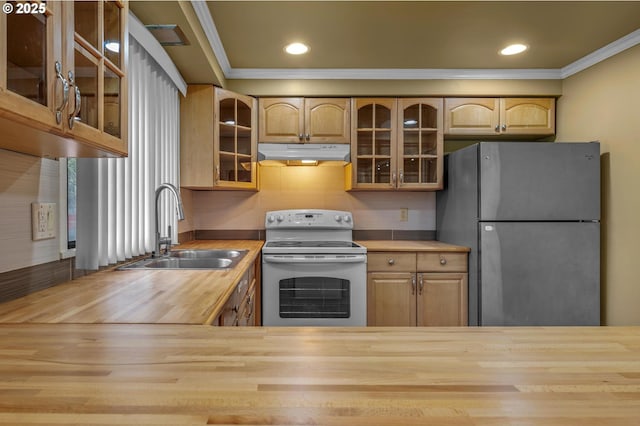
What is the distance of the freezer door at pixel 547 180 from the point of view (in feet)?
8.32

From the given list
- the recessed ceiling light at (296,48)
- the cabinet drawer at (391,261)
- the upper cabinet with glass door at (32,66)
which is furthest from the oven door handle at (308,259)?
the upper cabinet with glass door at (32,66)

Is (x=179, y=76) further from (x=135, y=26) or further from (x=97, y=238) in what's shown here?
(x=97, y=238)

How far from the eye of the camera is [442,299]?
2.73 meters

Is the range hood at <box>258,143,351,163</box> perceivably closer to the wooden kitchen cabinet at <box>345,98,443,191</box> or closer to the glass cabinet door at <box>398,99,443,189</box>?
the wooden kitchen cabinet at <box>345,98,443,191</box>

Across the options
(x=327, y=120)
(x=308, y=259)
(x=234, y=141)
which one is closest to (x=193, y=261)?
(x=308, y=259)

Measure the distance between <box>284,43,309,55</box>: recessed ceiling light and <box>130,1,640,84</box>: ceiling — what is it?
0.17ft

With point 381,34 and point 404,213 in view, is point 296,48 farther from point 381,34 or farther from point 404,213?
point 404,213

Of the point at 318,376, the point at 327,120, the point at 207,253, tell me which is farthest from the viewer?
the point at 327,120

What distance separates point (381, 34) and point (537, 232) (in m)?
1.67

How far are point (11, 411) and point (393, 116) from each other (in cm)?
289

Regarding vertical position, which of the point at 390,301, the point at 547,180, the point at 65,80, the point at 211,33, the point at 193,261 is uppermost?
the point at 211,33

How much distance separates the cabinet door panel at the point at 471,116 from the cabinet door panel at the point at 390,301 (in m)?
1.26

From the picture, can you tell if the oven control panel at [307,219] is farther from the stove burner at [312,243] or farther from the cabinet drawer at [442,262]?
the cabinet drawer at [442,262]

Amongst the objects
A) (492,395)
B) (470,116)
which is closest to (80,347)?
(492,395)
